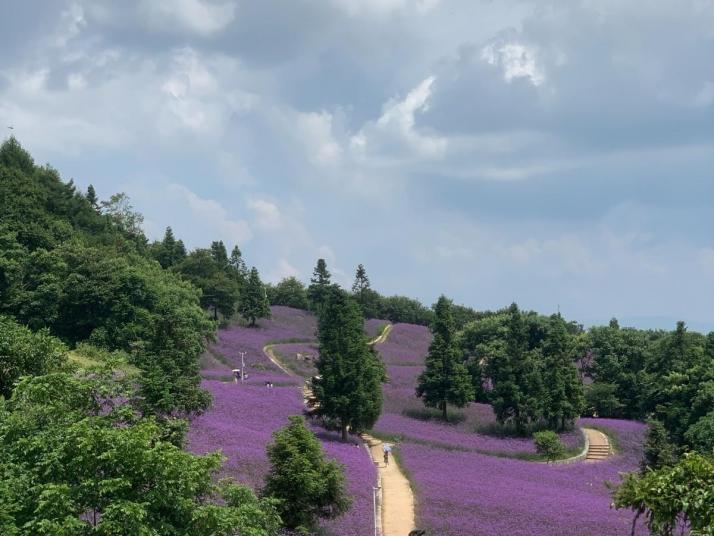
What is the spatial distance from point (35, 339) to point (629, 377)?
62.4m

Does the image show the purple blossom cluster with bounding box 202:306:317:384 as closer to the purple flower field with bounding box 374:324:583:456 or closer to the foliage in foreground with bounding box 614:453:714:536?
the purple flower field with bounding box 374:324:583:456

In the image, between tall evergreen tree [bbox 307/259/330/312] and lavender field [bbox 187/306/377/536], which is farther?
tall evergreen tree [bbox 307/259/330/312]

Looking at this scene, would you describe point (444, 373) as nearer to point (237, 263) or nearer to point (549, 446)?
point (549, 446)

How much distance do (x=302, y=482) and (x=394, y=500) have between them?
1011 cm

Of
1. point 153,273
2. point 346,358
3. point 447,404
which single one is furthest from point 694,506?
point 153,273

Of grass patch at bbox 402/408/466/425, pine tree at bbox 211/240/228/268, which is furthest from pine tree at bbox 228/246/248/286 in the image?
grass patch at bbox 402/408/466/425

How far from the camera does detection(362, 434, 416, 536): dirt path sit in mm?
33037

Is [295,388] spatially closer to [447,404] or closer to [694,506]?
[447,404]

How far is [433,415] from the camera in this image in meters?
65.2

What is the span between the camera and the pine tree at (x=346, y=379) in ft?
163

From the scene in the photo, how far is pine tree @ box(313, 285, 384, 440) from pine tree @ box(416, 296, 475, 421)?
1198 centimetres

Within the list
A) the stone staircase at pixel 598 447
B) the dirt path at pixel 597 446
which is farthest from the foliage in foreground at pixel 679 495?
the stone staircase at pixel 598 447

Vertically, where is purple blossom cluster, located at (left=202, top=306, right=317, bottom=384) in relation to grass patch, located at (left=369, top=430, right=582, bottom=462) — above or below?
above

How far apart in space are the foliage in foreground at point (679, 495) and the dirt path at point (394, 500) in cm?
1252
